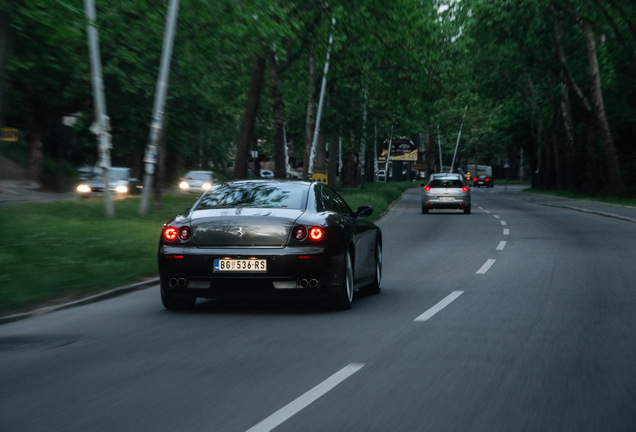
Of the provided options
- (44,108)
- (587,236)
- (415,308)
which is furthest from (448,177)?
(415,308)

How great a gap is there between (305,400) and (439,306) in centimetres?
495

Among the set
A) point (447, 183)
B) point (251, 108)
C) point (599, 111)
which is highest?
point (599, 111)

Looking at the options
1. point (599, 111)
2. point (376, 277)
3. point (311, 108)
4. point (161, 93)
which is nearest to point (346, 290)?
point (376, 277)

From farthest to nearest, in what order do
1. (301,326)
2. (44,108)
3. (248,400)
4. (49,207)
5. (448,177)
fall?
(44,108), (448,177), (49,207), (301,326), (248,400)

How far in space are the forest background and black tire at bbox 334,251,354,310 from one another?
272 inches

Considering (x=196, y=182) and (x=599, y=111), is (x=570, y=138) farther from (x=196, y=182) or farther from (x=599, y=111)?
(x=196, y=182)

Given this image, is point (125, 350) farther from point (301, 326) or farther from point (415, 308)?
point (415, 308)

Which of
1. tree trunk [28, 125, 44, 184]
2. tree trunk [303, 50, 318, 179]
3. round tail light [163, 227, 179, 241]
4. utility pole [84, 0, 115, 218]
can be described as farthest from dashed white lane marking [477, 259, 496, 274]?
tree trunk [28, 125, 44, 184]

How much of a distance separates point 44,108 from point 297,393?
1653 inches

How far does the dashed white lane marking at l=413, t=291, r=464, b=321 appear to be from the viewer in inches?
384

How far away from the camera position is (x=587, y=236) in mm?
23078

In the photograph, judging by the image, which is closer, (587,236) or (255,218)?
(255,218)

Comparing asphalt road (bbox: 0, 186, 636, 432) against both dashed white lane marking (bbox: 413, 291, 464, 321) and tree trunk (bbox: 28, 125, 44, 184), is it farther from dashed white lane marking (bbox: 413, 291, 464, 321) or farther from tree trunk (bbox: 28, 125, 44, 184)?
tree trunk (bbox: 28, 125, 44, 184)

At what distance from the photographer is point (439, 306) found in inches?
421
